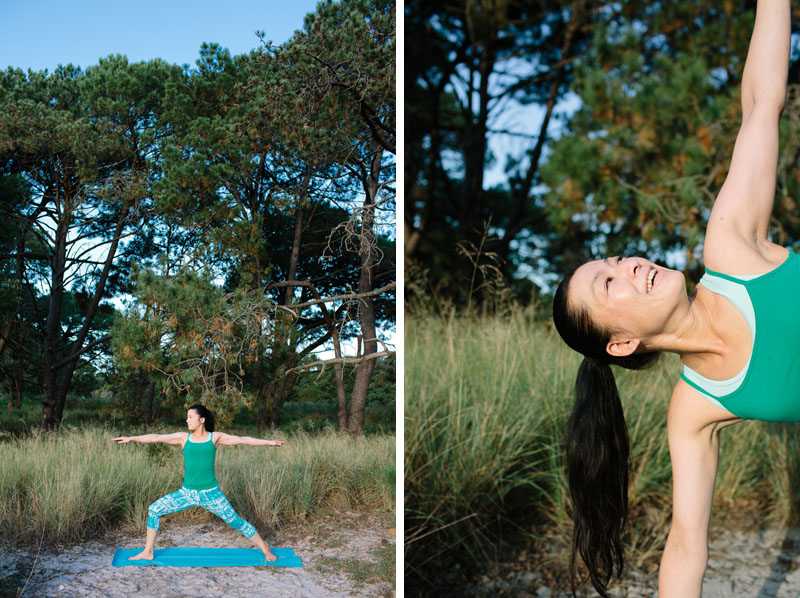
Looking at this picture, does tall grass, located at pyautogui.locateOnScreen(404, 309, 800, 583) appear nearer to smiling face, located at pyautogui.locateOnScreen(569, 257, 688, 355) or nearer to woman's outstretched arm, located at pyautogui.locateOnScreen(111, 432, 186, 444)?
woman's outstretched arm, located at pyautogui.locateOnScreen(111, 432, 186, 444)

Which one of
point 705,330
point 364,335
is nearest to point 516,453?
point 364,335

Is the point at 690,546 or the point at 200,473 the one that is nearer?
the point at 690,546

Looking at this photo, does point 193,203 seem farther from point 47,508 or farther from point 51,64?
point 47,508

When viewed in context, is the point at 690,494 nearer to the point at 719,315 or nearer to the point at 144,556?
the point at 719,315

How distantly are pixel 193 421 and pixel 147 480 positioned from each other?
0.95ft

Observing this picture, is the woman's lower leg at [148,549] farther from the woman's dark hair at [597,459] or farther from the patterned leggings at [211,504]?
the woman's dark hair at [597,459]

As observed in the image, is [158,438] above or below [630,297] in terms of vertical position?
below

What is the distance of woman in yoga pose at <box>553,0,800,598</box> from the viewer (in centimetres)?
171

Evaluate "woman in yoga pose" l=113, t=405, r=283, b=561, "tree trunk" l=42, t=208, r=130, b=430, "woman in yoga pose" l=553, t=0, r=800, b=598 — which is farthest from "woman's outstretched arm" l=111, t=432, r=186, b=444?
"woman in yoga pose" l=553, t=0, r=800, b=598

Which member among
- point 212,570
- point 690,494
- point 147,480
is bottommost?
point 212,570

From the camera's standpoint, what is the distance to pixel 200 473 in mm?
2756

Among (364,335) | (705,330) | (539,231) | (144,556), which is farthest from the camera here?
(539,231)

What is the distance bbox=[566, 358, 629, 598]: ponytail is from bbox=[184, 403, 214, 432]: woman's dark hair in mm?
1424

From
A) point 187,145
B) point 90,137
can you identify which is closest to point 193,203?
point 187,145
